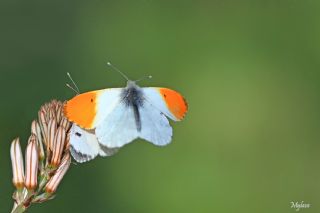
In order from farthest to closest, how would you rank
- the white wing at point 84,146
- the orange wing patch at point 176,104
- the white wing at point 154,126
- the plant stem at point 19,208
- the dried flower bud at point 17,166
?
the orange wing patch at point 176,104
the white wing at point 154,126
the white wing at point 84,146
the dried flower bud at point 17,166
the plant stem at point 19,208

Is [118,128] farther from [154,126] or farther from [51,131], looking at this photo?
[51,131]

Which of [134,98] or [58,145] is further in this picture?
[134,98]

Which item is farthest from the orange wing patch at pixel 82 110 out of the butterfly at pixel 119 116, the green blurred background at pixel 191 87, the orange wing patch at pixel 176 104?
the green blurred background at pixel 191 87

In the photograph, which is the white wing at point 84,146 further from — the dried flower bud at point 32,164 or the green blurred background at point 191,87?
the green blurred background at point 191,87

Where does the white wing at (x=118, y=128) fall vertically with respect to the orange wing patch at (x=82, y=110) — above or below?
below

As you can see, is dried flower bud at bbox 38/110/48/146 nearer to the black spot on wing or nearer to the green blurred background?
the black spot on wing

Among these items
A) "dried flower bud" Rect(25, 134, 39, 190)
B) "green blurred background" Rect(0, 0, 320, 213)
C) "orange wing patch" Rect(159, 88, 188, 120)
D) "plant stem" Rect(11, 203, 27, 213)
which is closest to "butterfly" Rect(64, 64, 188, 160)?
"orange wing patch" Rect(159, 88, 188, 120)

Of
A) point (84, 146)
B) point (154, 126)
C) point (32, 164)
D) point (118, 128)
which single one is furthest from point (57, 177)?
point (154, 126)
